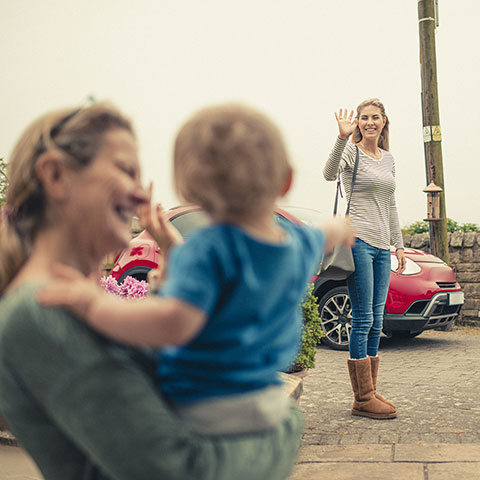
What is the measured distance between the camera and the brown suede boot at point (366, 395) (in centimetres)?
476

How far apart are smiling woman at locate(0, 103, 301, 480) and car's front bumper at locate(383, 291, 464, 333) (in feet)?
23.2

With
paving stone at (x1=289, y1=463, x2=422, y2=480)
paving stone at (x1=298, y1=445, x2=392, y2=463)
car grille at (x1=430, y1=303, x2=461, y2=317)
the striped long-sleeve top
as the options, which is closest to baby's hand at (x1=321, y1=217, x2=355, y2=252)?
paving stone at (x1=289, y1=463, x2=422, y2=480)

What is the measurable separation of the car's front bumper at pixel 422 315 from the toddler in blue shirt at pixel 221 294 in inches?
283

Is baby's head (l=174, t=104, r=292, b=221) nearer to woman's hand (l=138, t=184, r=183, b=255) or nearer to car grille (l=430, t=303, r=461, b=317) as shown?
woman's hand (l=138, t=184, r=183, b=255)

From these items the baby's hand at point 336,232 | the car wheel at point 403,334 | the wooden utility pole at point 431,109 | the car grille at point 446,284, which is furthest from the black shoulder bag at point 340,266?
the wooden utility pole at point 431,109

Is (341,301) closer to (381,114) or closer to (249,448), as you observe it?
(381,114)

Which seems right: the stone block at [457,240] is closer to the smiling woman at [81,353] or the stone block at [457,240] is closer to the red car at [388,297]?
the red car at [388,297]

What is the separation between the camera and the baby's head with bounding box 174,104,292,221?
104 cm

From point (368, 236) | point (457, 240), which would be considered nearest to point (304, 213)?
point (368, 236)

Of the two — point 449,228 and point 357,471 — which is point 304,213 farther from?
point 449,228

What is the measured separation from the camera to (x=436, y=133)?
37.7ft

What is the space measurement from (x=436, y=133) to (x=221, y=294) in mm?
11156

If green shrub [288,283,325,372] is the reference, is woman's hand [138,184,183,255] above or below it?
above

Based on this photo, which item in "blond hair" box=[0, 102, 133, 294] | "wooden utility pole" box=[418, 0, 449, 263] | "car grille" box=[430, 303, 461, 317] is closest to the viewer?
"blond hair" box=[0, 102, 133, 294]
